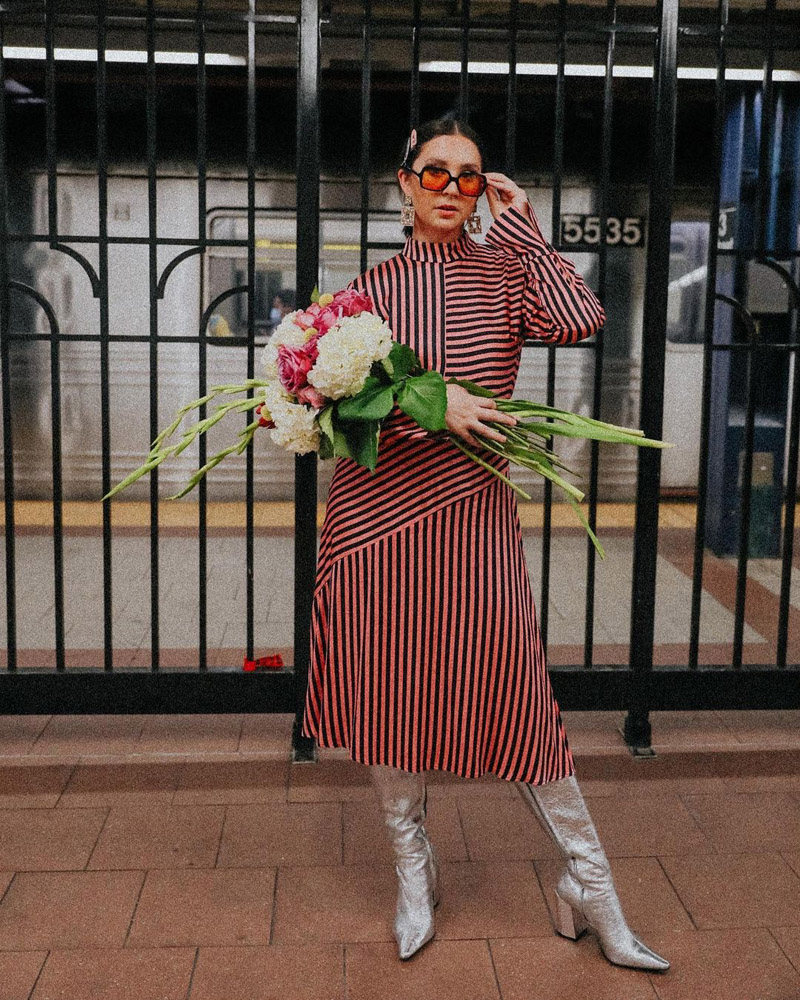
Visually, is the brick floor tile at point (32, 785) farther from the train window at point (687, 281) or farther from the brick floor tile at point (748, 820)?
the train window at point (687, 281)

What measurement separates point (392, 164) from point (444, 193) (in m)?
5.52

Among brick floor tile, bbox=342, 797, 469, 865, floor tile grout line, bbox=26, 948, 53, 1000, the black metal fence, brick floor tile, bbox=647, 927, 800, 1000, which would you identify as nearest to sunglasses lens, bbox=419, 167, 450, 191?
the black metal fence

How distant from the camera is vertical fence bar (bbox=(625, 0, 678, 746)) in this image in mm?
3330

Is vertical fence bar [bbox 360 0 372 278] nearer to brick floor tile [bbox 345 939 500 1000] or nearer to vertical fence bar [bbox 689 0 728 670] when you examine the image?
vertical fence bar [bbox 689 0 728 670]

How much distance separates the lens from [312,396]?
7.03ft

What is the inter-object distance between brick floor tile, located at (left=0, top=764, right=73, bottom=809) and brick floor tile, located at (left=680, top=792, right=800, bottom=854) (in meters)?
1.70

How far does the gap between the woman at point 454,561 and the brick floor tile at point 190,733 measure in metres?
1.30

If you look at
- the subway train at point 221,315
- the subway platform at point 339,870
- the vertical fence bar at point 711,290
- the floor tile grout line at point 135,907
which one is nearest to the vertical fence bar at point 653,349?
the vertical fence bar at point 711,290

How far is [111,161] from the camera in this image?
728 centimetres

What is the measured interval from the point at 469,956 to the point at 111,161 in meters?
6.25

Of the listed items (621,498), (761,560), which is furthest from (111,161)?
(761,560)

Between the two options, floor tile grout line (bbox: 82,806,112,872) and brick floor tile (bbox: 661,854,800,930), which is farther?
floor tile grout line (bbox: 82,806,112,872)

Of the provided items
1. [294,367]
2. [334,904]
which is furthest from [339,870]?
[294,367]

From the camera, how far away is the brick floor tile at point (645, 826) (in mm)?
2850
